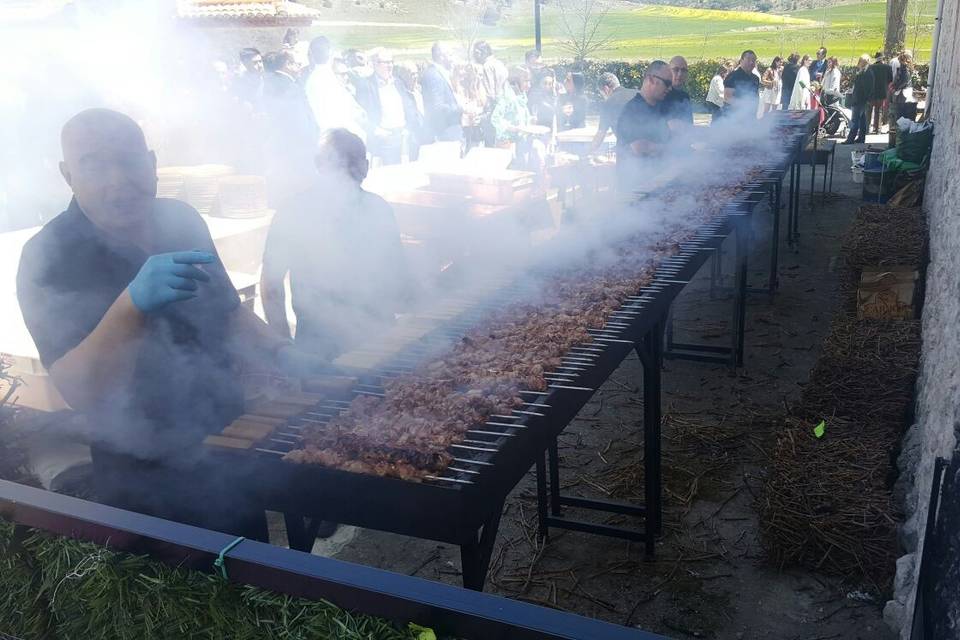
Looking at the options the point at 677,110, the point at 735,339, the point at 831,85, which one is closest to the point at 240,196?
the point at 677,110

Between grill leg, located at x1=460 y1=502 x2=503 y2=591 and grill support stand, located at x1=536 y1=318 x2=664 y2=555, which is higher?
grill leg, located at x1=460 y1=502 x2=503 y2=591

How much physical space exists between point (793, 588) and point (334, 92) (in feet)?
21.2

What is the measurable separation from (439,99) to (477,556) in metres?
10.8

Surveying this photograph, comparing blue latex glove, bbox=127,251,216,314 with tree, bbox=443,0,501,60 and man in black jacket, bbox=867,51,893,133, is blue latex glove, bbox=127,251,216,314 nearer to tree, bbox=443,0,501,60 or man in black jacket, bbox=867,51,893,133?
tree, bbox=443,0,501,60

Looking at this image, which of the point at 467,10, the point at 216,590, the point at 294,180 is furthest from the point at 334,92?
the point at 216,590

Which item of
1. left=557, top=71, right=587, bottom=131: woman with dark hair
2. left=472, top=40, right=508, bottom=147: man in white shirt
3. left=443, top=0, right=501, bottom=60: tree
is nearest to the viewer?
left=443, top=0, right=501, bottom=60: tree

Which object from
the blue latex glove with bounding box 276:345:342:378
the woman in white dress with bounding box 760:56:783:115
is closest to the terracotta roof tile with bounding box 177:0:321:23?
the blue latex glove with bounding box 276:345:342:378

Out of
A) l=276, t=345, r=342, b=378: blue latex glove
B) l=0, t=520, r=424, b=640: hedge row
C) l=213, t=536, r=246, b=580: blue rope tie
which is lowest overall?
l=0, t=520, r=424, b=640: hedge row

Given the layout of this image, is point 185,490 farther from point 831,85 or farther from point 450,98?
point 831,85

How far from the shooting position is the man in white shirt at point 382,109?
424 inches

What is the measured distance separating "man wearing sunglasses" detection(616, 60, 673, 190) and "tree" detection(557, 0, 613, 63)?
24.1ft

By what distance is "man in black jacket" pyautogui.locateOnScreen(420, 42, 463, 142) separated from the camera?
37.8 feet

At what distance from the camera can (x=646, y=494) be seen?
3594 millimetres

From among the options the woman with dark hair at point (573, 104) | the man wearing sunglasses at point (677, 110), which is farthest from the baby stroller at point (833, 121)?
the man wearing sunglasses at point (677, 110)
